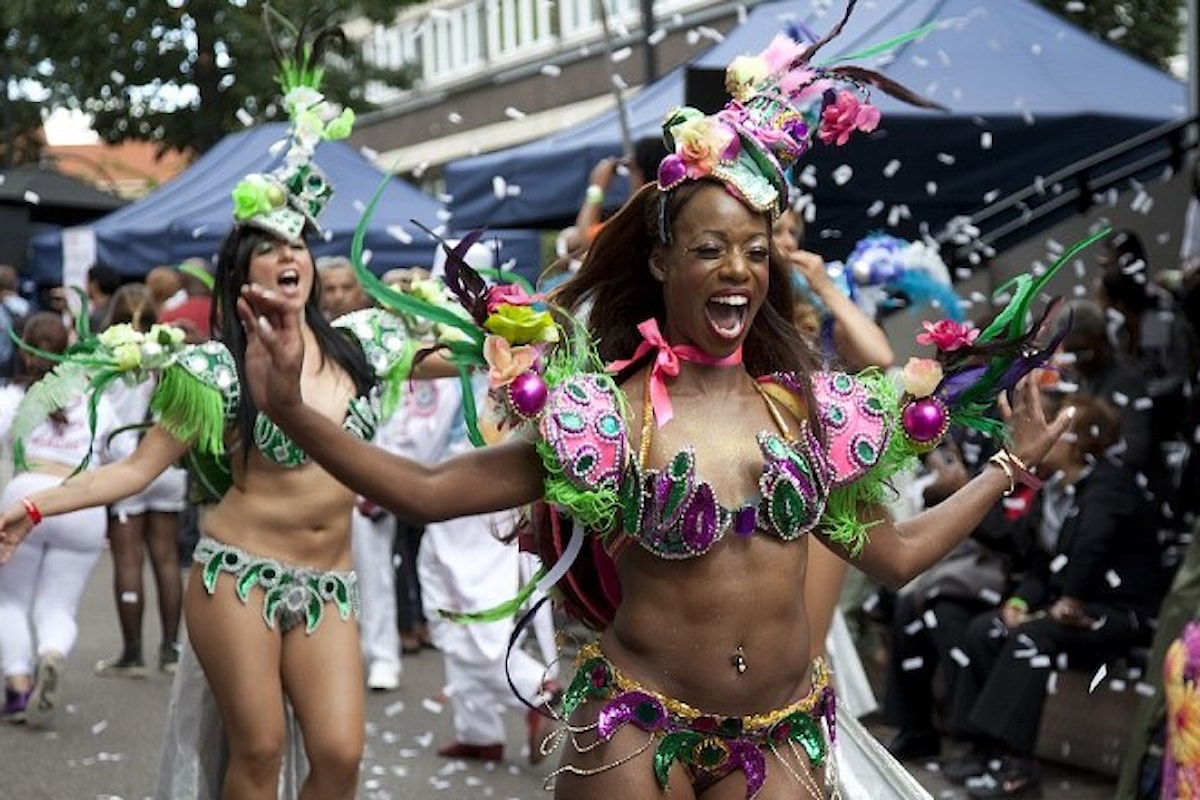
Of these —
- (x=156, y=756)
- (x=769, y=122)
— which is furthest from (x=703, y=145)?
(x=156, y=756)

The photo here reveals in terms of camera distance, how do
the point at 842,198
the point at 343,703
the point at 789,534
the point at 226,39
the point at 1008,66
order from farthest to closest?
the point at 226,39
the point at 1008,66
the point at 842,198
the point at 343,703
the point at 789,534

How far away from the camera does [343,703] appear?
19.7 ft

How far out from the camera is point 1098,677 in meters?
7.91

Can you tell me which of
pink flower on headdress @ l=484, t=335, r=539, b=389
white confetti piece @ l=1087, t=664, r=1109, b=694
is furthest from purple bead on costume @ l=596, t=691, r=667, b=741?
white confetti piece @ l=1087, t=664, r=1109, b=694

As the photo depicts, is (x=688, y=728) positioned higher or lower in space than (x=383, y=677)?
higher

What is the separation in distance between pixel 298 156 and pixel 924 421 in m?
2.55

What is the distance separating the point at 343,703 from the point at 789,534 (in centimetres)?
206

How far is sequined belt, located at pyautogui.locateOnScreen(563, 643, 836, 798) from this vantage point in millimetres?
4242

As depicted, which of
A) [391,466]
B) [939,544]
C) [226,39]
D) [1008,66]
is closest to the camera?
[391,466]

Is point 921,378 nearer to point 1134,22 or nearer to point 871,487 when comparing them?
point 871,487

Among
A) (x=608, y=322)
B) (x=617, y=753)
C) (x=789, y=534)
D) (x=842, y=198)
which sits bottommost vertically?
(x=842, y=198)

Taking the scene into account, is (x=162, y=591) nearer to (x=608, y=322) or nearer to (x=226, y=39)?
(x=608, y=322)

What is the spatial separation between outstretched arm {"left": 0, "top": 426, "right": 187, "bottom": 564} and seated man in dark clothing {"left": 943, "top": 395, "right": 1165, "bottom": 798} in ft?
11.5

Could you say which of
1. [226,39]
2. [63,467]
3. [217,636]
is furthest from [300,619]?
[226,39]
